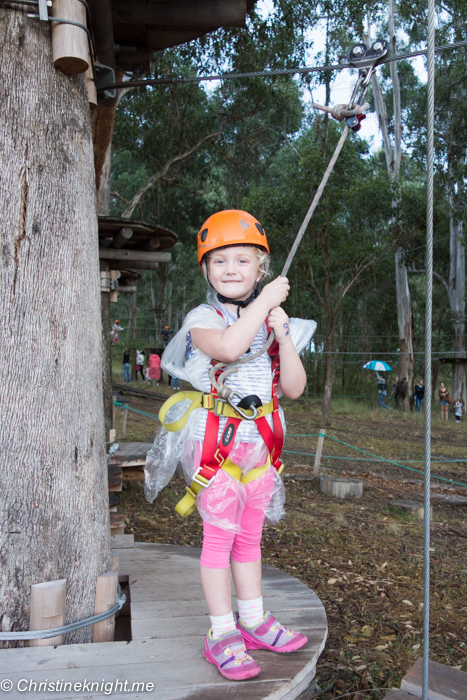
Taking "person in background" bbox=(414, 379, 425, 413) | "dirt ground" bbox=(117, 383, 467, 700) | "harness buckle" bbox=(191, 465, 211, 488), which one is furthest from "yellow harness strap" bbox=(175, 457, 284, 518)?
"person in background" bbox=(414, 379, 425, 413)

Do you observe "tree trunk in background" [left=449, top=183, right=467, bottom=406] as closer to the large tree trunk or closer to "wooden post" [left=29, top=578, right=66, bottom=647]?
the large tree trunk

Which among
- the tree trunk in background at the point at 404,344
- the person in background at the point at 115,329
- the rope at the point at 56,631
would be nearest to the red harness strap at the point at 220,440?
the rope at the point at 56,631

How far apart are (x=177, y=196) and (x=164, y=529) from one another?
18.9m

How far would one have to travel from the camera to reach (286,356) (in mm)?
2299

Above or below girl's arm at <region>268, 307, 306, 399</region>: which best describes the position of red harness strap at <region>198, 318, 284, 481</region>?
below

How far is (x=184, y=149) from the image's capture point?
17297 millimetres

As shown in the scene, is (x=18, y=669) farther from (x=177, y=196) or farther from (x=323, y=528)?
(x=177, y=196)

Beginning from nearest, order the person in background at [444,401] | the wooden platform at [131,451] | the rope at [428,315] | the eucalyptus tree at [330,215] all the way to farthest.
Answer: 1. the rope at [428,315]
2. the wooden platform at [131,451]
3. the eucalyptus tree at [330,215]
4. the person in background at [444,401]

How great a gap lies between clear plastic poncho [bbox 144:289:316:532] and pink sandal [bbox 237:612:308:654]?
0.39m

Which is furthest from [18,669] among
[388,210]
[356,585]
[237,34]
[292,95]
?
[292,95]

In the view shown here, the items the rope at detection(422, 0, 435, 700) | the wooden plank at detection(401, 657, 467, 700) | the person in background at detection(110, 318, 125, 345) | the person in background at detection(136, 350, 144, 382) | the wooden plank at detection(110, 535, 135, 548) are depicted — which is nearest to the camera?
the rope at detection(422, 0, 435, 700)

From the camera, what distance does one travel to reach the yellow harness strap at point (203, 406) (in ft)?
7.32

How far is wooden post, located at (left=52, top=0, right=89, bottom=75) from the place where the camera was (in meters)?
2.21

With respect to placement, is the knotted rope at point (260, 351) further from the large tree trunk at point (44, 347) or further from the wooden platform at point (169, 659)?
the wooden platform at point (169, 659)
